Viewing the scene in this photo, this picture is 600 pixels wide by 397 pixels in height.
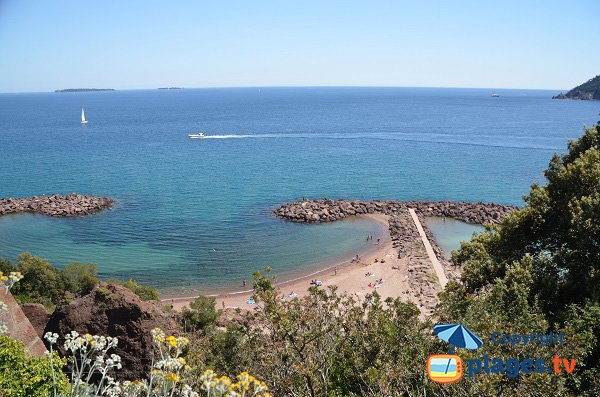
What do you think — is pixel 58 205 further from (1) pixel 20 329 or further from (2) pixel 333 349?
(2) pixel 333 349

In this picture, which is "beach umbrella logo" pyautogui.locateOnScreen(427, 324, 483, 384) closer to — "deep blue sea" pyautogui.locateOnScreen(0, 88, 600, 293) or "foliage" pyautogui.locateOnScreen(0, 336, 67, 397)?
"foliage" pyautogui.locateOnScreen(0, 336, 67, 397)

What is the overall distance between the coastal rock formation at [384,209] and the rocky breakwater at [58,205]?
68.7 ft

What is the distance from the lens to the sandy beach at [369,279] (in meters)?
31.4

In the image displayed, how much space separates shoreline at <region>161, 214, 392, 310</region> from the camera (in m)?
32.3

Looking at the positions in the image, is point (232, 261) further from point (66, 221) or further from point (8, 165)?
point (8, 165)

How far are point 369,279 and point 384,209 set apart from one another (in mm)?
17419

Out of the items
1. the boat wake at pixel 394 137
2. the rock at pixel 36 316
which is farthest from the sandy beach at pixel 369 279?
the boat wake at pixel 394 137

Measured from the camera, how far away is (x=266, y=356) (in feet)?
33.1

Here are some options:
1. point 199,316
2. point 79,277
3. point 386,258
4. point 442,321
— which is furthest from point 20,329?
point 386,258

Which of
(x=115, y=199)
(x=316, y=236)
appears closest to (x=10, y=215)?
(x=115, y=199)

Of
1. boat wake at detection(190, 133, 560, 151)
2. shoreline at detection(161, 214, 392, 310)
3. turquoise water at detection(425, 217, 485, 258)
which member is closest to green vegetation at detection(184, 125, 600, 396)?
shoreline at detection(161, 214, 392, 310)

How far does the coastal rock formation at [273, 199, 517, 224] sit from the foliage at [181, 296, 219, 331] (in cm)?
2351

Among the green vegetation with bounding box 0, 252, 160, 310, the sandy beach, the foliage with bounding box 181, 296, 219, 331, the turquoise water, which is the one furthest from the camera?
the turquoise water

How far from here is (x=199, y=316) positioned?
77.2ft
